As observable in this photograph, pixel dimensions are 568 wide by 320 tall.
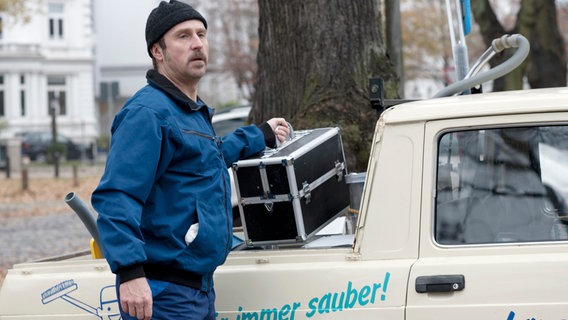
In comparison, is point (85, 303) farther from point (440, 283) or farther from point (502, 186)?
point (502, 186)

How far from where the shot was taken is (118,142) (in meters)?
3.50

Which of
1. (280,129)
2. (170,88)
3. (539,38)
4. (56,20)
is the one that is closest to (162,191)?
(170,88)

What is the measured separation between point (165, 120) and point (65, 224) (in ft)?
45.4

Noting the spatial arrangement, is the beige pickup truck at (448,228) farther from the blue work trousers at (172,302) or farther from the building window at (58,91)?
the building window at (58,91)

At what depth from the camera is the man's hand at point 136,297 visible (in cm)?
334

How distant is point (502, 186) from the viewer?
3666 millimetres

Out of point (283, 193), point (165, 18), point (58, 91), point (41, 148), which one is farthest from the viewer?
point (58, 91)

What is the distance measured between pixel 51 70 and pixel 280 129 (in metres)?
56.3

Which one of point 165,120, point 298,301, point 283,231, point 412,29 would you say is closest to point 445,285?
point 298,301

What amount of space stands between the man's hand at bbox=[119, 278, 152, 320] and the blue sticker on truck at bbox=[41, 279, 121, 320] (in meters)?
0.47

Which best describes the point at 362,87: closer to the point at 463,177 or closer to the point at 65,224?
the point at 463,177

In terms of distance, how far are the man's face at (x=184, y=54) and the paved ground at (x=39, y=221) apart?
6.89 meters

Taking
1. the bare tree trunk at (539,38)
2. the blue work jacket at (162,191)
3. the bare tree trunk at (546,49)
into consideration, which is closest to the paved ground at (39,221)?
the blue work jacket at (162,191)

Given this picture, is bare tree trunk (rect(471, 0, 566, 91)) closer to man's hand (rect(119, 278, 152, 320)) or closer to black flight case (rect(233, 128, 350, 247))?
black flight case (rect(233, 128, 350, 247))
